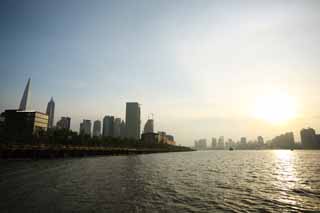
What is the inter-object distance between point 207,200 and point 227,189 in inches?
315

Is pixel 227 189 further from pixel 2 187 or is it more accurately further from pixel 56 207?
pixel 2 187

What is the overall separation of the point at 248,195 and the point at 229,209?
7849mm

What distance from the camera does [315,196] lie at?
91.1ft

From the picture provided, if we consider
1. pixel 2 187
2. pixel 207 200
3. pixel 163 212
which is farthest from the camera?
pixel 2 187

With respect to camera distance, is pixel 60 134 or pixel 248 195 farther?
pixel 60 134

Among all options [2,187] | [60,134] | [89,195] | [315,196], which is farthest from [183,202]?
[60,134]

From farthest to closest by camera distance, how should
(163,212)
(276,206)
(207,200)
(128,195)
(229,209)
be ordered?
1. (128,195)
2. (207,200)
3. (276,206)
4. (229,209)
5. (163,212)

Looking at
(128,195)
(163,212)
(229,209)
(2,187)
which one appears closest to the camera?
(163,212)

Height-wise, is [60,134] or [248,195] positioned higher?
[60,134]

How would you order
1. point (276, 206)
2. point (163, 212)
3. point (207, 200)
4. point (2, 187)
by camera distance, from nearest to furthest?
point (163, 212), point (276, 206), point (207, 200), point (2, 187)

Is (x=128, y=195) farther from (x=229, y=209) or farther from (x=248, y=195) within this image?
(x=248, y=195)

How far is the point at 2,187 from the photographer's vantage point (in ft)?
98.5

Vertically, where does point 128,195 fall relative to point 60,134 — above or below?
below

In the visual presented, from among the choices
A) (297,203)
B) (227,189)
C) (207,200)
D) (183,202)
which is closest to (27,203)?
(183,202)
